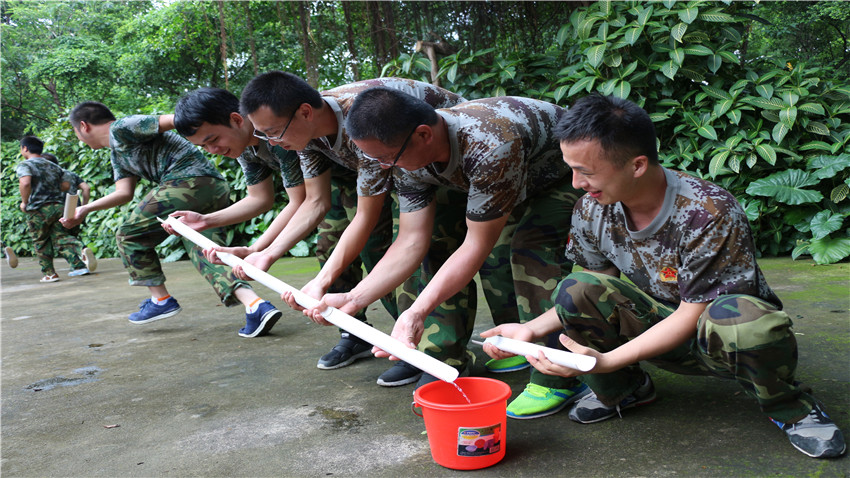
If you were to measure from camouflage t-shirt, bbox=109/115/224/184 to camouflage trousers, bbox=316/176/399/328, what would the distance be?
47.5 inches

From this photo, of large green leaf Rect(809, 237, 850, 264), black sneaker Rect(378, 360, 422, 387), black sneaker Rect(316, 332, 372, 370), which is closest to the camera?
black sneaker Rect(378, 360, 422, 387)

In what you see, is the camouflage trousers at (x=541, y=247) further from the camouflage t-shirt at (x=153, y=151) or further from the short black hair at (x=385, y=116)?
the camouflage t-shirt at (x=153, y=151)

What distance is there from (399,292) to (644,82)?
342cm

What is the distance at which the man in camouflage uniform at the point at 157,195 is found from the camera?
3771 millimetres

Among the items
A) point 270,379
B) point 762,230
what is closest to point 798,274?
point 762,230

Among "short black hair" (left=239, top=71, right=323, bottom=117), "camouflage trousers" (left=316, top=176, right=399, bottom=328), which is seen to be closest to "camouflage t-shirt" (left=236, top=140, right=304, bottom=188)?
"camouflage trousers" (left=316, top=176, right=399, bottom=328)

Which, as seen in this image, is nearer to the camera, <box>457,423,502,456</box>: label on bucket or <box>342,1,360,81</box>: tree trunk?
<box>457,423,502,456</box>: label on bucket

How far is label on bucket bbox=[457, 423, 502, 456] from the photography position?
70.7 inches

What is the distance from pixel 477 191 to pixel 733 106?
3.77 metres

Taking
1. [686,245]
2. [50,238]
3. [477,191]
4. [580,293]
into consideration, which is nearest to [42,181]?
[50,238]

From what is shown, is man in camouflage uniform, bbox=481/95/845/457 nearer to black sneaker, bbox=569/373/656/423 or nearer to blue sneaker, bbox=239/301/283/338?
black sneaker, bbox=569/373/656/423

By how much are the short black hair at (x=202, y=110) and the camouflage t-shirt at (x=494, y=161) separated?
1144 mm

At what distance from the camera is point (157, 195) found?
3801mm

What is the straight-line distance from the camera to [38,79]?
62.3ft
